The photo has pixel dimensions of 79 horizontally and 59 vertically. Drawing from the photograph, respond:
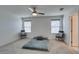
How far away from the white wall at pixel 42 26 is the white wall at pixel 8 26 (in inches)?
44.7

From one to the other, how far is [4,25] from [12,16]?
1.10 meters

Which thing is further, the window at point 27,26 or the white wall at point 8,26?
the window at point 27,26

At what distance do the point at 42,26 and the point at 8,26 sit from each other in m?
2.54

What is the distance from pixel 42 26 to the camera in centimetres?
700

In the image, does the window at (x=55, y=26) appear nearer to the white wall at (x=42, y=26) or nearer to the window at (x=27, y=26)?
the white wall at (x=42, y=26)

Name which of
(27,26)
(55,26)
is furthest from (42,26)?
(27,26)

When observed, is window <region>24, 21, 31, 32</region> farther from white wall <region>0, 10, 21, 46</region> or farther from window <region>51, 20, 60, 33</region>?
window <region>51, 20, 60, 33</region>

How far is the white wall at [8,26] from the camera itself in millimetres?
4773

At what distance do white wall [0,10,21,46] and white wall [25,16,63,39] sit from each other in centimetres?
114

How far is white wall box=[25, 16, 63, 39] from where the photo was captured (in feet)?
22.5

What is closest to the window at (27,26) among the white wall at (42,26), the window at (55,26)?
the white wall at (42,26)

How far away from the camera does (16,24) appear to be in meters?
6.47
